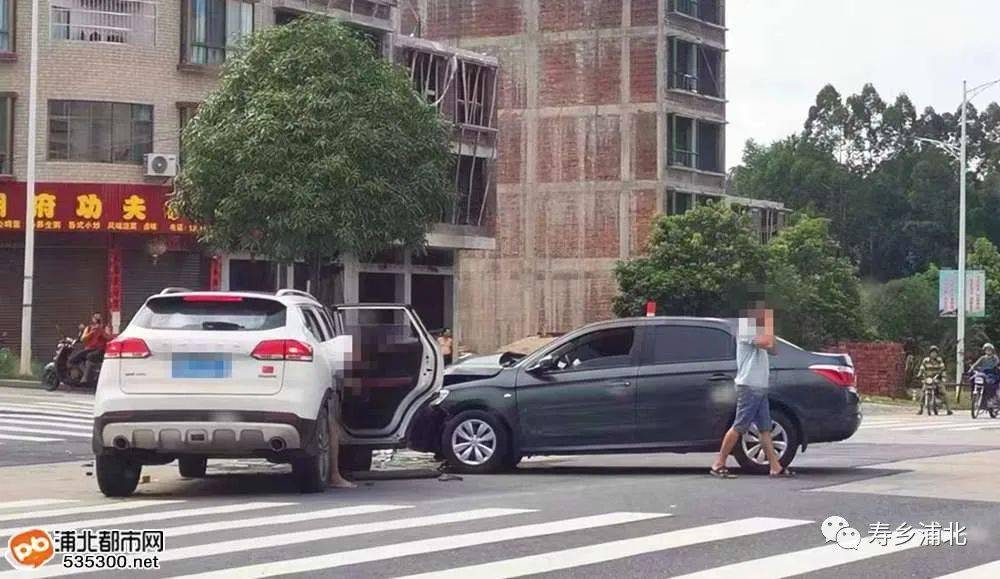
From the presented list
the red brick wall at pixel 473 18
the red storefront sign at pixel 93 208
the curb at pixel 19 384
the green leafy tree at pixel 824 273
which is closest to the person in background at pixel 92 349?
the curb at pixel 19 384

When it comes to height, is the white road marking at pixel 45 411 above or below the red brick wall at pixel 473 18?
below

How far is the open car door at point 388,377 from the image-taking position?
15242mm

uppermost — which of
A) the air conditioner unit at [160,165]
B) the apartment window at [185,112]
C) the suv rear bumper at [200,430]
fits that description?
the apartment window at [185,112]

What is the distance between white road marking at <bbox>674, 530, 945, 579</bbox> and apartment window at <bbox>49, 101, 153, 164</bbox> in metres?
32.7

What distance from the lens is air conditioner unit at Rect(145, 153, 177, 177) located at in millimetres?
40281

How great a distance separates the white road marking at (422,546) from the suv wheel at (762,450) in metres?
4.19

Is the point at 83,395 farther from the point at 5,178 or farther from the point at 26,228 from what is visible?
the point at 5,178

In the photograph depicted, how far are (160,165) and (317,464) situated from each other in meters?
28.1

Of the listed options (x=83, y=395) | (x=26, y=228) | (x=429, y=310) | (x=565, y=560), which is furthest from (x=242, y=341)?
(x=429, y=310)

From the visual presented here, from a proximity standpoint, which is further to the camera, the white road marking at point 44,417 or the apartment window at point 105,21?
the apartment window at point 105,21
